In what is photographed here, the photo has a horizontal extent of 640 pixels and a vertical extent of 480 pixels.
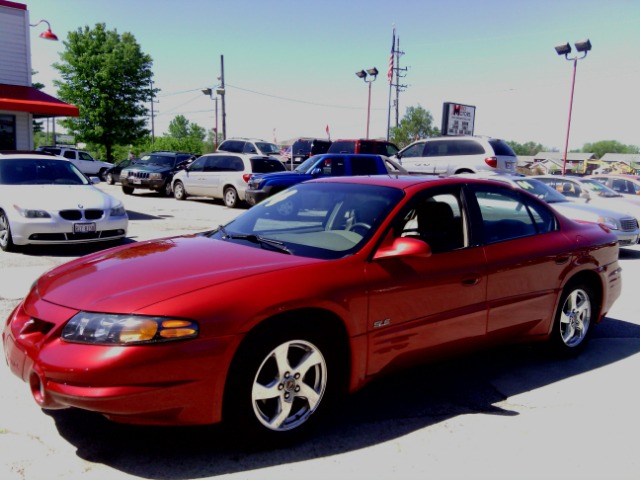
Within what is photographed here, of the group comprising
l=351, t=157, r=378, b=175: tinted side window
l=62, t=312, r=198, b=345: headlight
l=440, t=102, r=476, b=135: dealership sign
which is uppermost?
l=440, t=102, r=476, b=135: dealership sign

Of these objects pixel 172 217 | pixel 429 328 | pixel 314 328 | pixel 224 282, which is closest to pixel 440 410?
pixel 429 328

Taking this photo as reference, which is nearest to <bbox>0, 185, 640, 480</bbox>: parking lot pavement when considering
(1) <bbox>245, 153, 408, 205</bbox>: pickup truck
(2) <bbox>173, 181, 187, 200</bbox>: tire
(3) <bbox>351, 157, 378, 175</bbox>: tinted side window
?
(1) <bbox>245, 153, 408, 205</bbox>: pickup truck

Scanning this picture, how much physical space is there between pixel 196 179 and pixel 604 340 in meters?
14.9

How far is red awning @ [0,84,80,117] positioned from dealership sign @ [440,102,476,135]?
17.7m

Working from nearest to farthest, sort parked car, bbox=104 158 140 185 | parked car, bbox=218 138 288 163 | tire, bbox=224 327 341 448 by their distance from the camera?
tire, bbox=224 327 341 448
parked car, bbox=218 138 288 163
parked car, bbox=104 158 140 185

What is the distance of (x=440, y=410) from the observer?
3.61 metres

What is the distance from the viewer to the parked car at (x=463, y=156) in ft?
53.9

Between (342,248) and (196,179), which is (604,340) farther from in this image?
(196,179)

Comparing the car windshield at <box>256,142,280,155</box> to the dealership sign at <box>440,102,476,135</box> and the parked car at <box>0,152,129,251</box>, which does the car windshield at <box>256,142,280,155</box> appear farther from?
the parked car at <box>0,152,129,251</box>

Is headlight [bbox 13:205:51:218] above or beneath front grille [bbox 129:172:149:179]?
beneath

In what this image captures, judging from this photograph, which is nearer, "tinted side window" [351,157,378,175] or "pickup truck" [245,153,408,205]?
"pickup truck" [245,153,408,205]

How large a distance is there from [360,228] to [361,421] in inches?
48.1

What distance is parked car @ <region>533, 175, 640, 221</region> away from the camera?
11.9 m

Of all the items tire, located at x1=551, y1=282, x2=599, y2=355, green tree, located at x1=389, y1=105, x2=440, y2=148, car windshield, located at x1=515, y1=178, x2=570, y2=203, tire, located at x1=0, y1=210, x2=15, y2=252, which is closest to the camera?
tire, located at x1=551, y1=282, x2=599, y2=355
